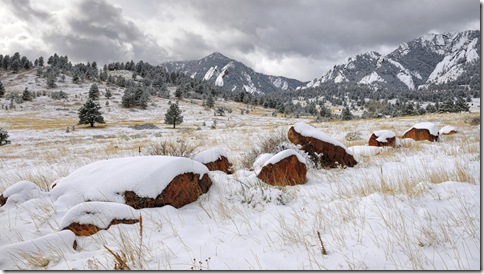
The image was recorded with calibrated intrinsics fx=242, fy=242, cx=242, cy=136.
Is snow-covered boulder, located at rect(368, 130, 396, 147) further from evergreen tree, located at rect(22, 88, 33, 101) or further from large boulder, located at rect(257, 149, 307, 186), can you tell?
evergreen tree, located at rect(22, 88, 33, 101)

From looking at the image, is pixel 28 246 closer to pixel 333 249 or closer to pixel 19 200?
pixel 19 200

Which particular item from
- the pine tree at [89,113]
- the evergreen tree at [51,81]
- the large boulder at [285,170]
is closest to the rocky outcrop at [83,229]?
the large boulder at [285,170]

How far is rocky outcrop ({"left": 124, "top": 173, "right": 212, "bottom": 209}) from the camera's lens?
3859mm

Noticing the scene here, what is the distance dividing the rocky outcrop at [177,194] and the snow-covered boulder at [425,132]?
10.5 m

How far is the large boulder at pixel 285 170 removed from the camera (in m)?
5.01

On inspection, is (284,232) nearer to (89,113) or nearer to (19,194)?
(19,194)

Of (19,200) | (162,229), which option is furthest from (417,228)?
(19,200)

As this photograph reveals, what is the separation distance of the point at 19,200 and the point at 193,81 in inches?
5063

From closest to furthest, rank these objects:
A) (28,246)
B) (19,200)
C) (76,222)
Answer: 1. (28,246)
2. (76,222)
3. (19,200)

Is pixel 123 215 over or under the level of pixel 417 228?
under

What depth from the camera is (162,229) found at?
319 cm

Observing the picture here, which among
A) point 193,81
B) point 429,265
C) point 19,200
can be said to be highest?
point 193,81

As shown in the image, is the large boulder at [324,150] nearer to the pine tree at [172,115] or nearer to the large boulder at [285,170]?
the large boulder at [285,170]

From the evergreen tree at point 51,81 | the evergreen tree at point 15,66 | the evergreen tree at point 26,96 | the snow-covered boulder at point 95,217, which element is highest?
the evergreen tree at point 15,66
